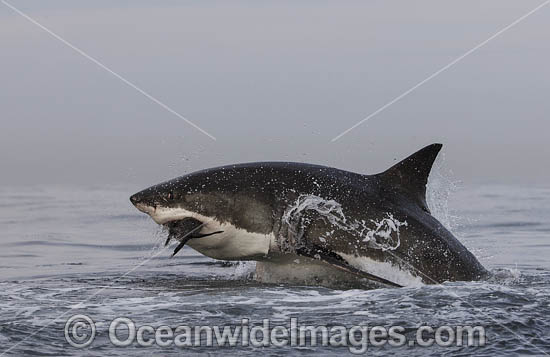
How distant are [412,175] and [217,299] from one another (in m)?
3.48

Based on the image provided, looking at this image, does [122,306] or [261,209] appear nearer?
[122,306]

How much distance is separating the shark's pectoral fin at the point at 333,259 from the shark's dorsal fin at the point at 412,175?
1.43 metres

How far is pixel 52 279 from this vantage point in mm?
14398

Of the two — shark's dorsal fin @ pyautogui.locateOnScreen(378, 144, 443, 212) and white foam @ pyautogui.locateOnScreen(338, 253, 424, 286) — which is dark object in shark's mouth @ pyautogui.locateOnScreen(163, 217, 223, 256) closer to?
white foam @ pyautogui.locateOnScreen(338, 253, 424, 286)

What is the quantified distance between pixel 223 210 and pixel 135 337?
11.1 ft

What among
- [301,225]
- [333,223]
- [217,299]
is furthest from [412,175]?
[217,299]

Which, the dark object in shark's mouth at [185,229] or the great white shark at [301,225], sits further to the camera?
the great white shark at [301,225]

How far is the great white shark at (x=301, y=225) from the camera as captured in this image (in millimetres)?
12586

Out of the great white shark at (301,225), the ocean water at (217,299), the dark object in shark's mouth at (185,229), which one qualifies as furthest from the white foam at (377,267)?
the dark object in shark's mouth at (185,229)

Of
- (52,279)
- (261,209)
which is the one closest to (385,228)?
(261,209)

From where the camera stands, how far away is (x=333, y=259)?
12.3 metres

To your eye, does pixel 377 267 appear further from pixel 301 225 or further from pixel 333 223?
pixel 301 225

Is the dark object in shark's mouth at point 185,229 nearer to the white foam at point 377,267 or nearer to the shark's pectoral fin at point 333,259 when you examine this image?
the shark's pectoral fin at point 333,259

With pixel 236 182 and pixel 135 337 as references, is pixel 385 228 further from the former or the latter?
pixel 135 337
